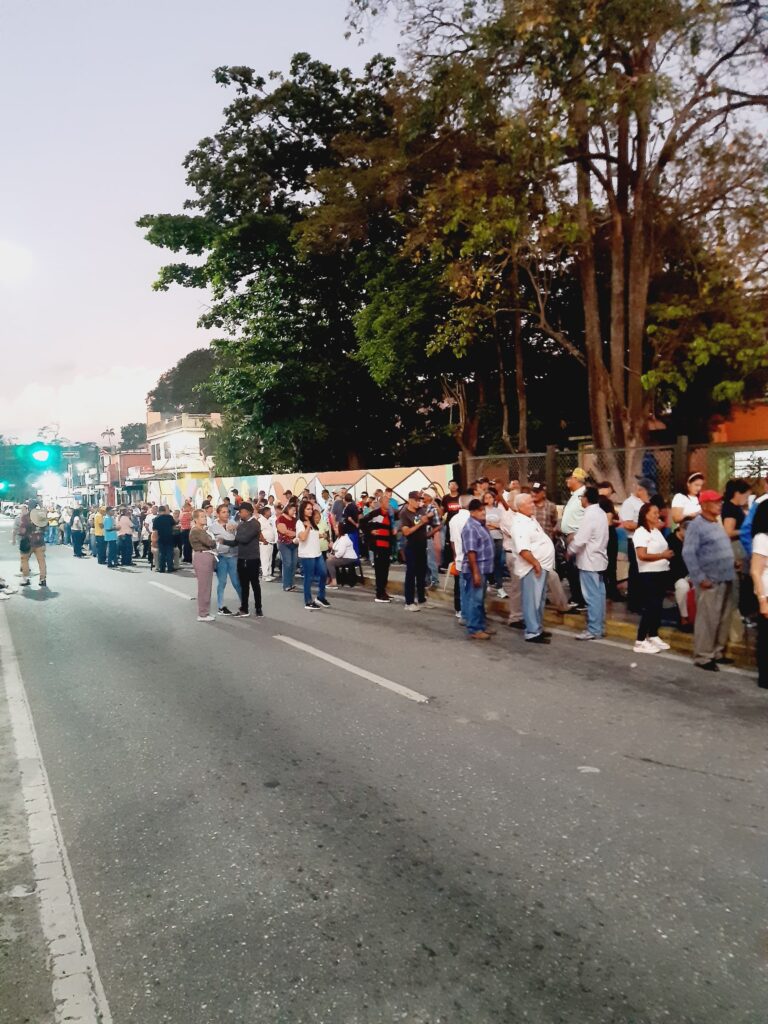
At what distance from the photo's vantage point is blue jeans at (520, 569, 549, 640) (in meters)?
9.87

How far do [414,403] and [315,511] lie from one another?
751 inches

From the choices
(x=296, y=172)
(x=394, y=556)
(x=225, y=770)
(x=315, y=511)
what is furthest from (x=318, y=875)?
(x=296, y=172)

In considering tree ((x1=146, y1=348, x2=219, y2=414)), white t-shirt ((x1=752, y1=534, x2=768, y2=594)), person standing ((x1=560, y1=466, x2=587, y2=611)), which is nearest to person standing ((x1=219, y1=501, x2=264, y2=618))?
person standing ((x1=560, y1=466, x2=587, y2=611))

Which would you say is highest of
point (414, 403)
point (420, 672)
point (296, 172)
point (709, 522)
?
point (296, 172)

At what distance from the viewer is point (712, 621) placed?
8.24m

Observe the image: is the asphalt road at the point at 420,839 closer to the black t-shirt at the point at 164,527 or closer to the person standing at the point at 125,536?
the black t-shirt at the point at 164,527

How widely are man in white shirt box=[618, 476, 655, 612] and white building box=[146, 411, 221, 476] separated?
52.1 metres

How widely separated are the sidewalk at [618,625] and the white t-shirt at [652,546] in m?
0.95

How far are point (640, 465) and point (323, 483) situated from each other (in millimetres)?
11726

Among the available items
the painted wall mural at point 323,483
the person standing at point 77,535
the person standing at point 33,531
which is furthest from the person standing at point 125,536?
the person standing at point 77,535

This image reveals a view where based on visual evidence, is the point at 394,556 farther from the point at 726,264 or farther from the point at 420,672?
the point at 420,672

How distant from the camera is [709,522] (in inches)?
319

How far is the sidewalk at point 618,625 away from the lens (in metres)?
8.55

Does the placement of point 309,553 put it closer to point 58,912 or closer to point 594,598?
point 594,598
